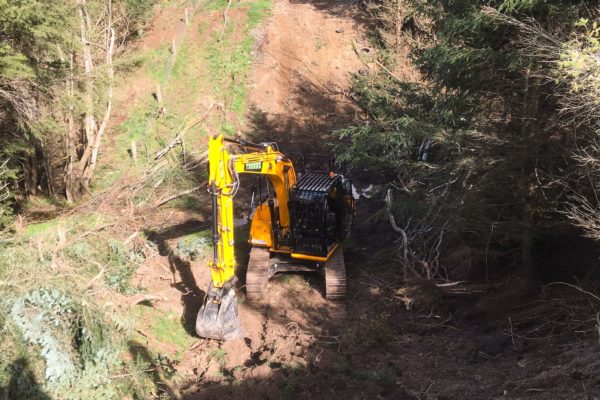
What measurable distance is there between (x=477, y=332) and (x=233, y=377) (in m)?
4.09

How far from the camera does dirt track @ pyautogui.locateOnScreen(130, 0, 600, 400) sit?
6.88 m

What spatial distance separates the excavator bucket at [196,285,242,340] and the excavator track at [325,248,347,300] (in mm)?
2439

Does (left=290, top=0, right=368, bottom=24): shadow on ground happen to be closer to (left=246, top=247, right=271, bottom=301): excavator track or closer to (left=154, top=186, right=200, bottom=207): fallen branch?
(left=154, top=186, right=200, bottom=207): fallen branch

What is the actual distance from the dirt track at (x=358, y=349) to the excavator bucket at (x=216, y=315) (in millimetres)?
326

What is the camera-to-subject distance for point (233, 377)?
8.12 metres

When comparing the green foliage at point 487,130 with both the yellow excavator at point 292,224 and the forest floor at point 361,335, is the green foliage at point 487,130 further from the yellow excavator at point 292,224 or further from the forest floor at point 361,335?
the yellow excavator at point 292,224

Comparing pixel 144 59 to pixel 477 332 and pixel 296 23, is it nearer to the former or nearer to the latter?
pixel 296 23

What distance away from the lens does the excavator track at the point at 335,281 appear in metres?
10.5

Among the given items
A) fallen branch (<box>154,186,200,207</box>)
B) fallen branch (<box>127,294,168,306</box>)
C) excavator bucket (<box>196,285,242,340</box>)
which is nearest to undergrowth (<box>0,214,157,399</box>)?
fallen branch (<box>127,294,168,306</box>)

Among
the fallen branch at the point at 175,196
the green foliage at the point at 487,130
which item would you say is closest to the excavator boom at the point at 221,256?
the green foliage at the point at 487,130

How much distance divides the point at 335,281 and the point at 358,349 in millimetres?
1900

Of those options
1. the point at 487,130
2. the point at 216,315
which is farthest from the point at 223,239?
the point at 487,130

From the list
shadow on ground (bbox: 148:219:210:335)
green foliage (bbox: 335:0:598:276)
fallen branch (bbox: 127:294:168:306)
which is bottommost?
shadow on ground (bbox: 148:219:210:335)

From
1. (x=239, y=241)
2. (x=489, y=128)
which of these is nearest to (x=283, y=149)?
(x=239, y=241)
